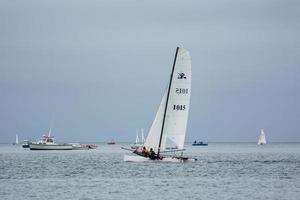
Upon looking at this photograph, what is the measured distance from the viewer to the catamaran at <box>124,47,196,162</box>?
92.8 meters

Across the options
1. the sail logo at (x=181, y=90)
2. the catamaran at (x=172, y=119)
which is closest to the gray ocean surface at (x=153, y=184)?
the catamaran at (x=172, y=119)

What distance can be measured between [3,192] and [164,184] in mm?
14447

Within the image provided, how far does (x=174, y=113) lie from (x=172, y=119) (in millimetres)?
767

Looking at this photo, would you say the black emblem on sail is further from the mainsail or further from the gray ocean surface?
the gray ocean surface

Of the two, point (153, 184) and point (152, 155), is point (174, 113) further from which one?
point (153, 184)

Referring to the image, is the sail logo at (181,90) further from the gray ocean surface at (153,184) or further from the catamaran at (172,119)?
the gray ocean surface at (153,184)

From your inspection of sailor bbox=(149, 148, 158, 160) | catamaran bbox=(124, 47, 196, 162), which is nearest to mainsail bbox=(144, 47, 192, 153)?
catamaran bbox=(124, 47, 196, 162)

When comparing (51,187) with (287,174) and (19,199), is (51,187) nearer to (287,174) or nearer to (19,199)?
(19,199)

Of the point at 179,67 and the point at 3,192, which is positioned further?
the point at 179,67

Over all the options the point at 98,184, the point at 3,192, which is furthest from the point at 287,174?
the point at 3,192

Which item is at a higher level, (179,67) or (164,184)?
(179,67)

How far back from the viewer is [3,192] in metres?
60.2

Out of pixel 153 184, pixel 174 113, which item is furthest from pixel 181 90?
pixel 153 184

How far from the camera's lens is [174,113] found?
3743 inches
